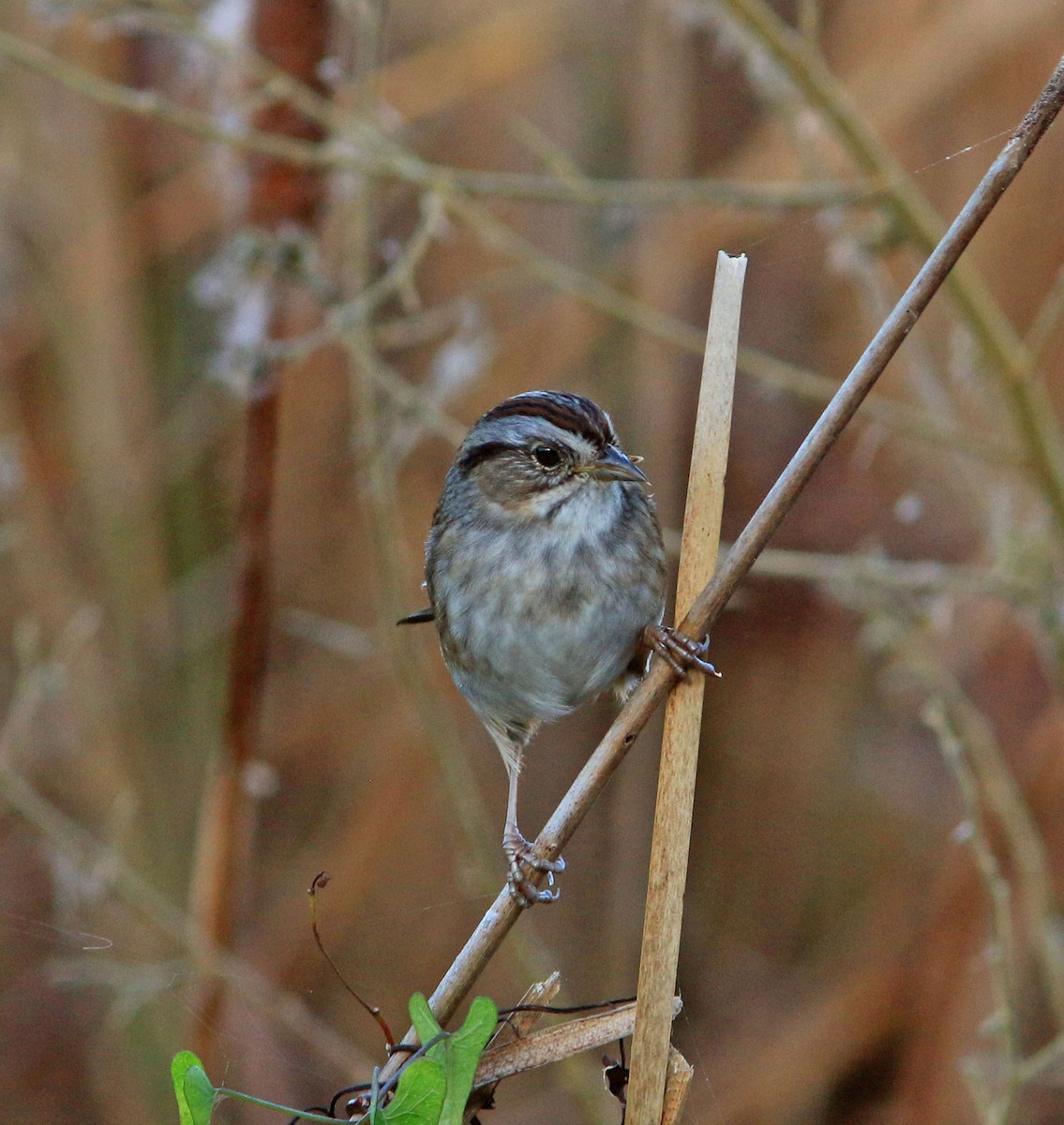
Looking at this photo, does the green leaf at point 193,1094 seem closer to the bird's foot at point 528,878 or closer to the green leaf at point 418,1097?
the green leaf at point 418,1097

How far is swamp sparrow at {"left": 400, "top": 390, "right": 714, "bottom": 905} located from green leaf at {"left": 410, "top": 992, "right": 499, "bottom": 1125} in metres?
0.97

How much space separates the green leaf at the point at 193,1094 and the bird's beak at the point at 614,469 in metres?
1.23

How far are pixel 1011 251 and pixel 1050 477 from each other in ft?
4.81

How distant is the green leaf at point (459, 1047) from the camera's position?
1231 mm

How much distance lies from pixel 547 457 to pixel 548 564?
197mm

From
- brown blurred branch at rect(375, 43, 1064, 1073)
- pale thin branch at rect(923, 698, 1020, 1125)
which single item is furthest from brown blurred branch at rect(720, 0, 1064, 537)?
brown blurred branch at rect(375, 43, 1064, 1073)

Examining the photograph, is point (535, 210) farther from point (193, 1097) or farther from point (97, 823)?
point (193, 1097)

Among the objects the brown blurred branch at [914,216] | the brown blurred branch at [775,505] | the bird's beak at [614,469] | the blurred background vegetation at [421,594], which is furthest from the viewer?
the blurred background vegetation at [421,594]

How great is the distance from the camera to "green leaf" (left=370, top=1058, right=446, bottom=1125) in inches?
48.4

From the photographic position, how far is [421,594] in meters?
3.73

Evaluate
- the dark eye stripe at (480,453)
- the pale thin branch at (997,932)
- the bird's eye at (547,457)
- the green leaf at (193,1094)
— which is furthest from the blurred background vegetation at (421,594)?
the green leaf at (193,1094)

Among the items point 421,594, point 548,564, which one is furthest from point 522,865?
point 421,594

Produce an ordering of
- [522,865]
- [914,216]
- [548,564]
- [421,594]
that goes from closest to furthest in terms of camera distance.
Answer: [522,865]
[548,564]
[914,216]
[421,594]

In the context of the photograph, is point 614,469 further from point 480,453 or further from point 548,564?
point 480,453
